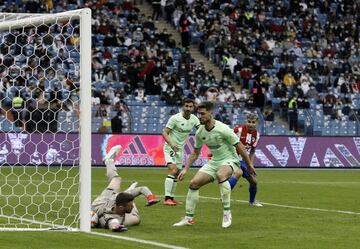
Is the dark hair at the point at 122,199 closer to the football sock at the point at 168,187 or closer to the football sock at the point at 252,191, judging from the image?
the football sock at the point at 168,187

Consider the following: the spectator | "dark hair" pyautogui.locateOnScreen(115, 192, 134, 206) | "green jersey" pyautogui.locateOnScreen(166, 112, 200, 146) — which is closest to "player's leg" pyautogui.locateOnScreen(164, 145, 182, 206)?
"green jersey" pyautogui.locateOnScreen(166, 112, 200, 146)

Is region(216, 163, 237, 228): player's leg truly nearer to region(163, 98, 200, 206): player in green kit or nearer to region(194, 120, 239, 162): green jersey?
region(194, 120, 239, 162): green jersey

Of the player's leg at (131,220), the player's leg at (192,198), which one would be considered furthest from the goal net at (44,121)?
the player's leg at (192,198)

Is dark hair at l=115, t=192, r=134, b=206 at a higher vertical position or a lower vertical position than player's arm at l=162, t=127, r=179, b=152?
lower

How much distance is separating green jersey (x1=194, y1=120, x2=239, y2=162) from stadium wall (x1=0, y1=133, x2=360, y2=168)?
12.9 m

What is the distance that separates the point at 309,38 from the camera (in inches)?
1855

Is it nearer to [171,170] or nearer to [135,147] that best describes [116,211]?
[171,170]

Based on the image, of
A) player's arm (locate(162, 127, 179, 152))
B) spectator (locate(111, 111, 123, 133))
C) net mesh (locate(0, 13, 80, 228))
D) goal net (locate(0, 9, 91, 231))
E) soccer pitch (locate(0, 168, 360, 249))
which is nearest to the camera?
soccer pitch (locate(0, 168, 360, 249))

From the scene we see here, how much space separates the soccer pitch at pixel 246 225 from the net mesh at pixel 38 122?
1.32m

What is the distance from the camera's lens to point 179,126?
20.4m

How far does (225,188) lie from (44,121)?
10415 millimetres

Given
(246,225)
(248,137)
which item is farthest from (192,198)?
(248,137)

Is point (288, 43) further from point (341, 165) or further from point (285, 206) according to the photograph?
point (285, 206)

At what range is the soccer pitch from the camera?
1284 cm
